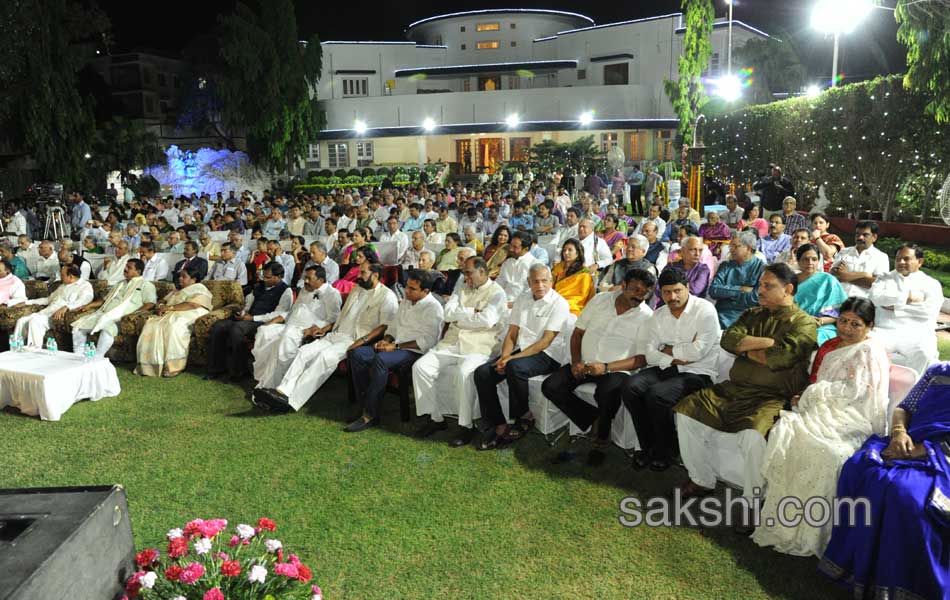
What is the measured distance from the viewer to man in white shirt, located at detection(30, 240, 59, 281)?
10617 millimetres

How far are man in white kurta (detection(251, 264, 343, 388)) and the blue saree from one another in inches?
171

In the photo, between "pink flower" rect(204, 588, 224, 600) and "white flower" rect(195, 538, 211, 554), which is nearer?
"pink flower" rect(204, 588, 224, 600)

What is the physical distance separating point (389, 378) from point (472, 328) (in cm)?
93

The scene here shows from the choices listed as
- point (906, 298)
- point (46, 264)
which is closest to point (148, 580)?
point (906, 298)

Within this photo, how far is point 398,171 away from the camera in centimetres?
3291

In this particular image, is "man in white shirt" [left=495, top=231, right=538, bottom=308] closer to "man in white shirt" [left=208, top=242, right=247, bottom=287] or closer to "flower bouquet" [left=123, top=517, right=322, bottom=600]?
Answer: "man in white shirt" [left=208, top=242, right=247, bottom=287]

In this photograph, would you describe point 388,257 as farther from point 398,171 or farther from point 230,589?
point 398,171

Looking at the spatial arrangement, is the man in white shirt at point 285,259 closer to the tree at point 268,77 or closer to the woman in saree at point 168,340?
the woman in saree at point 168,340

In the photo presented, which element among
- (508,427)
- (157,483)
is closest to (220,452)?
(157,483)

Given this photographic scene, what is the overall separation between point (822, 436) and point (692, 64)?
24.2 metres

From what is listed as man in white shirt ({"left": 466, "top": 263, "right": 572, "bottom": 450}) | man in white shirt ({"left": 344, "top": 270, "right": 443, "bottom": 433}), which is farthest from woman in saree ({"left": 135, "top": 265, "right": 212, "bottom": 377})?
man in white shirt ({"left": 466, "top": 263, "right": 572, "bottom": 450})

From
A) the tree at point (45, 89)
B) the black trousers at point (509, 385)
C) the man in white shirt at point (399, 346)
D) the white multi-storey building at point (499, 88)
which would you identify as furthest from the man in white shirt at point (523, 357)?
the white multi-storey building at point (499, 88)

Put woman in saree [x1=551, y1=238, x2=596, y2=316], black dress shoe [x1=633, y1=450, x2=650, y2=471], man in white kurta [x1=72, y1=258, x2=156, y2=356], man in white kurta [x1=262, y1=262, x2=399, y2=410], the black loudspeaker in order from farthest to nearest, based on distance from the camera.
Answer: man in white kurta [x1=72, y1=258, x2=156, y2=356] → woman in saree [x1=551, y1=238, x2=596, y2=316] → man in white kurta [x1=262, y1=262, x2=399, y2=410] → black dress shoe [x1=633, y1=450, x2=650, y2=471] → the black loudspeaker

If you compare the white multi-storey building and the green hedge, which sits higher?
the white multi-storey building
